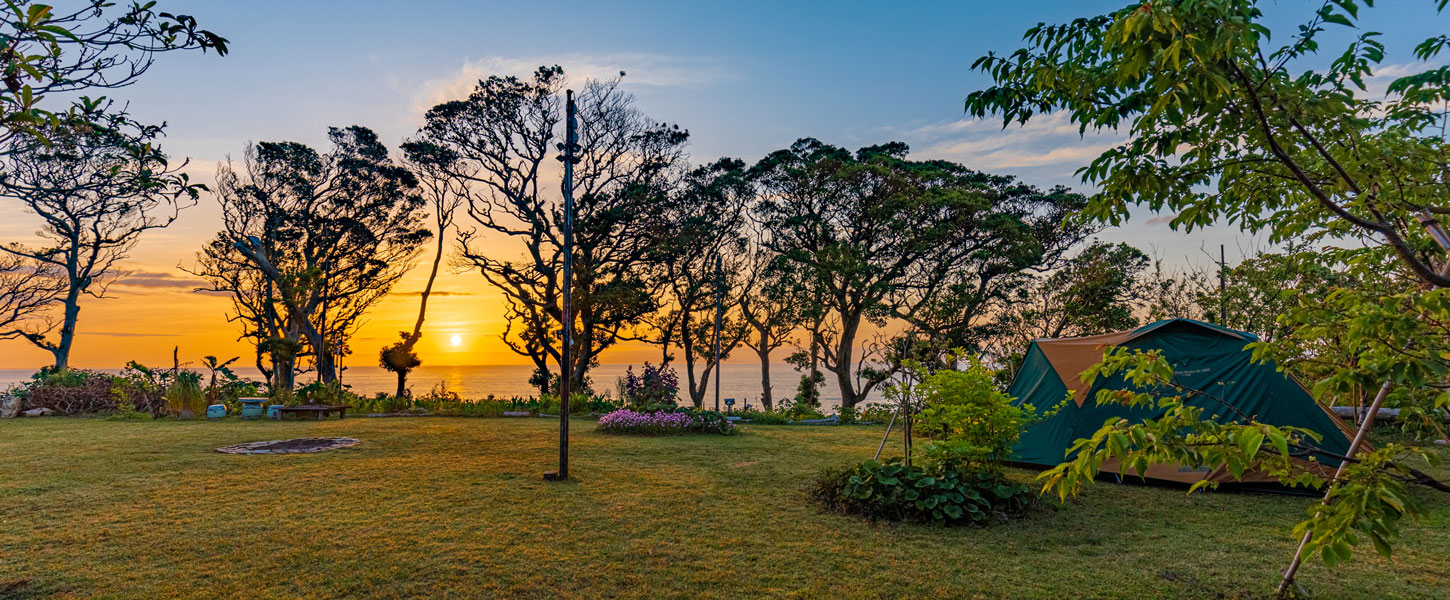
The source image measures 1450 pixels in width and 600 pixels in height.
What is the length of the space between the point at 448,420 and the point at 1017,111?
1444 cm

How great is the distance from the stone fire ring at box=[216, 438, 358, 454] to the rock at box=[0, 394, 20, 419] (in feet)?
30.3

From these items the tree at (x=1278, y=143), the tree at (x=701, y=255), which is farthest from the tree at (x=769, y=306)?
the tree at (x=1278, y=143)

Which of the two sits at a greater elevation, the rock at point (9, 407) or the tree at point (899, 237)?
the tree at point (899, 237)

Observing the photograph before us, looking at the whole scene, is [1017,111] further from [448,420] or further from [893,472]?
[448,420]

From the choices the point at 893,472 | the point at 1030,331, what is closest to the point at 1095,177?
the point at 893,472

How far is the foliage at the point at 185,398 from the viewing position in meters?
14.2

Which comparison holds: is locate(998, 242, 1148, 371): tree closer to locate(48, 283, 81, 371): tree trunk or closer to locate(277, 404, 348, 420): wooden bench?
locate(277, 404, 348, 420): wooden bench

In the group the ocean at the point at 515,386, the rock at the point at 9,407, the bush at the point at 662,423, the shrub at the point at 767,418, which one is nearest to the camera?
the bush at the point at 662,423

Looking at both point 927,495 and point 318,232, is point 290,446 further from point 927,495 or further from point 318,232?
point 318,232

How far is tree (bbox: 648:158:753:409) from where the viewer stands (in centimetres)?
2391

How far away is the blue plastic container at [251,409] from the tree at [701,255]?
12.8 metres

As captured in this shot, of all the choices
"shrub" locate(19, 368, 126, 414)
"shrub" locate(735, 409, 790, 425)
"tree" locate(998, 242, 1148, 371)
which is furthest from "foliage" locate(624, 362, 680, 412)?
"shrub" locate(19, 368, 126, 414)

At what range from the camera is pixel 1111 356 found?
2.78 metres

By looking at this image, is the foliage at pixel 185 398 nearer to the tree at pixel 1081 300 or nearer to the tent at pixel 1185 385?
the tent at pixel 1185 385
